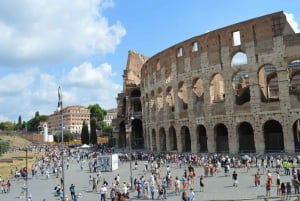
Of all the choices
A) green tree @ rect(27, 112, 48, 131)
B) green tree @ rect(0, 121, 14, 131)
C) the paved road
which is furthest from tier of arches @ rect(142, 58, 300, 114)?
green tree @ rect(0, 121, 14, 131)

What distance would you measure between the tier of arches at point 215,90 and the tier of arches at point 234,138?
2.79 metres

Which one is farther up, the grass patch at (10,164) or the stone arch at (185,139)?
the stone arch at (185,139)

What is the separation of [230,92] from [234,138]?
4.73 m

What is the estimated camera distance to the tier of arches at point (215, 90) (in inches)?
1480

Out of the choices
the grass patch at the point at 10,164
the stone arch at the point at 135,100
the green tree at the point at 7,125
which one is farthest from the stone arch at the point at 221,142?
the green tree at the point at 7,125

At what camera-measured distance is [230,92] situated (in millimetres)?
37562

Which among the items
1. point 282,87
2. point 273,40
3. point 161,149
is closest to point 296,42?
point 273,40

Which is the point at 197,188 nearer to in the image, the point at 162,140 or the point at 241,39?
the point at 241,39

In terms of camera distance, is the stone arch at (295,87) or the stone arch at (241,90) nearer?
the stone arch at (295,87)

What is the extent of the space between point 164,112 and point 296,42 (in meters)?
18.7

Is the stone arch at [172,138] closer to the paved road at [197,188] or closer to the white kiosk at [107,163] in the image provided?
the paved road at [197,188]

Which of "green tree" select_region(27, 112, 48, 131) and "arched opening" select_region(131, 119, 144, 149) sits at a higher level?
"green tree" select_region(27, 112, 48, 131)

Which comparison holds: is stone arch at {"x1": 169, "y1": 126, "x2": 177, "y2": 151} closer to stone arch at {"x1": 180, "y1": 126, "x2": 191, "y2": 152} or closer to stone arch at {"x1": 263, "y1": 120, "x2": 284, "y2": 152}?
stone arch at {"x1": 180, "y1": 126, "x2": 191, "y2": 152}

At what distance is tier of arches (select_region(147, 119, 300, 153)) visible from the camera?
1439 inches
